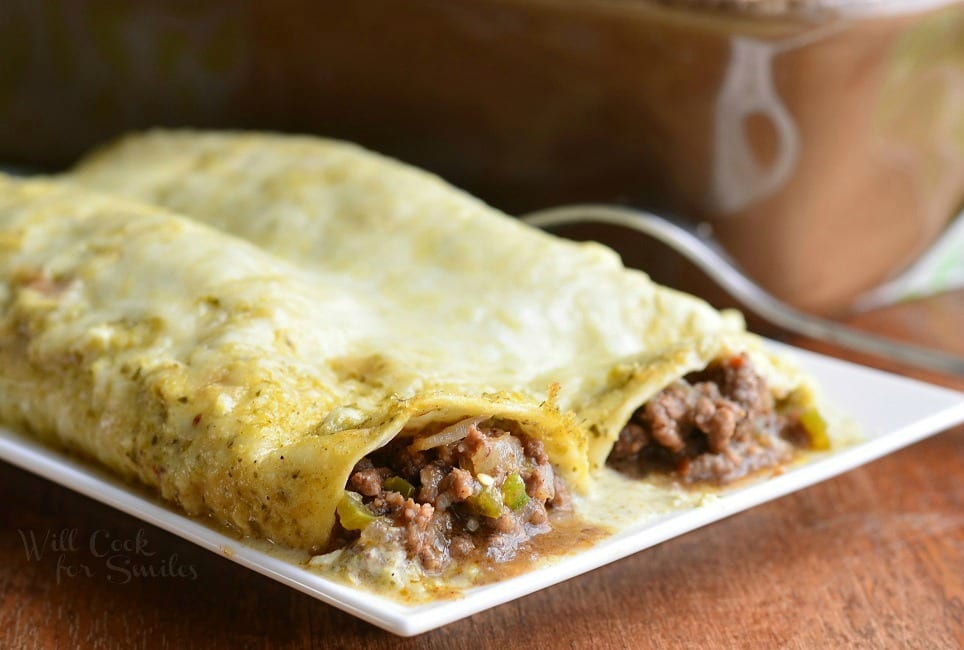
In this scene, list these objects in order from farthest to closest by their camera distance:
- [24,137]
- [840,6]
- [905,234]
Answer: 1. [24,137]
2. [905,234]
3. [840,6]

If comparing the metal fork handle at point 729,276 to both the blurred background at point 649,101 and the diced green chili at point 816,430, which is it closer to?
the blurred background at point 649,101

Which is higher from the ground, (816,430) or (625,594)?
(816,430)

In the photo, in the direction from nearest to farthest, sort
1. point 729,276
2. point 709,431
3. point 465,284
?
point 709,431
point 465,284
point 729,276

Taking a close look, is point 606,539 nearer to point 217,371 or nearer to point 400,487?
point 400,487

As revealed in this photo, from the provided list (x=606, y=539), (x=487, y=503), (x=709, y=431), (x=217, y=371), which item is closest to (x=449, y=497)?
(x=487, y=503)

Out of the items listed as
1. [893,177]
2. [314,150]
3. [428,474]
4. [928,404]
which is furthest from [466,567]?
[893,177]

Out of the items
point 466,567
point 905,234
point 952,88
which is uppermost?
point 952,88

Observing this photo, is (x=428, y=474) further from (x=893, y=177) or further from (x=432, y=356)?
(x=893, y=177)
